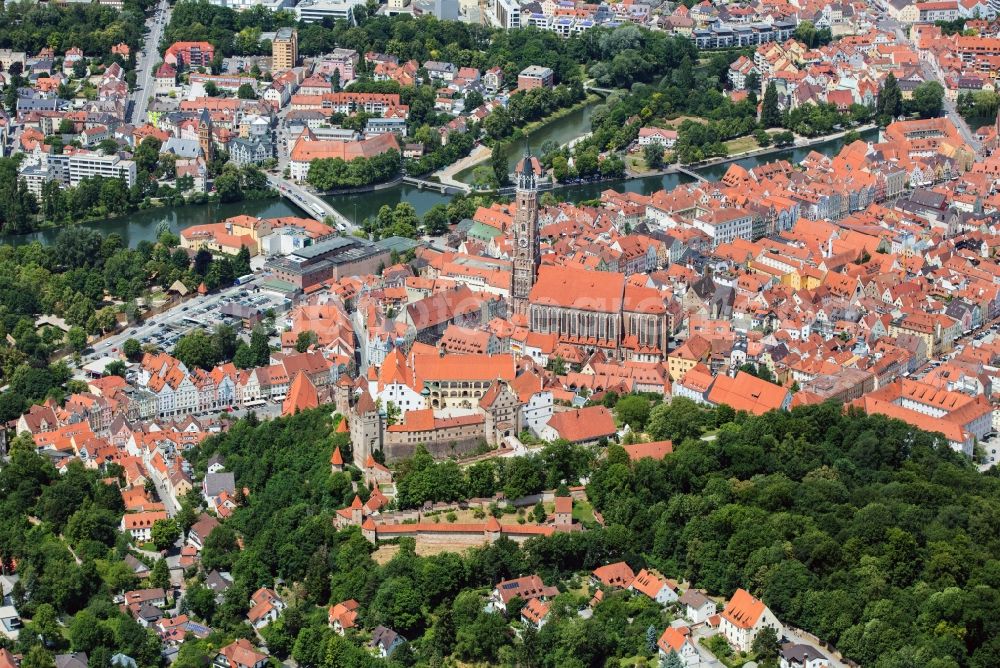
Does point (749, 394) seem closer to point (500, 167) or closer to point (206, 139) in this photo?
point (500, 167)

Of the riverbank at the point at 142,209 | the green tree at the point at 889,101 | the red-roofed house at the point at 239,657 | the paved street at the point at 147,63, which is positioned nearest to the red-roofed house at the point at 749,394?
the red-roofed house at the point at 239,657

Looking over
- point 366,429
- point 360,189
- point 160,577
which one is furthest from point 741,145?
point 160,577

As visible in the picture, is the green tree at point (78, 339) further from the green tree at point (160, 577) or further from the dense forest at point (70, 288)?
the green tree at point (160, 577)

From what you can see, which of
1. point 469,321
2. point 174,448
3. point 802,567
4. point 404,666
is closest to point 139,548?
point 174,448

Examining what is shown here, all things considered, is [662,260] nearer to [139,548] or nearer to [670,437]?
[670,437]

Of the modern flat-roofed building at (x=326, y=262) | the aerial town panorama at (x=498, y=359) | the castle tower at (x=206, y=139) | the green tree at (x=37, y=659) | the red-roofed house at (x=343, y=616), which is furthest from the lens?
the castle tower at (x=206, y=139)

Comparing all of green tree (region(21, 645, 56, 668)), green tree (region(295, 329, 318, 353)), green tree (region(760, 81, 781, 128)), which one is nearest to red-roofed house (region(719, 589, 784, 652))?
green tree (region(21, 645, 56, 668))

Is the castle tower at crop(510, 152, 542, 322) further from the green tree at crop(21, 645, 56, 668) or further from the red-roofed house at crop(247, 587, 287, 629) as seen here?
the green tree at crop(21, 645, 56, 668)
